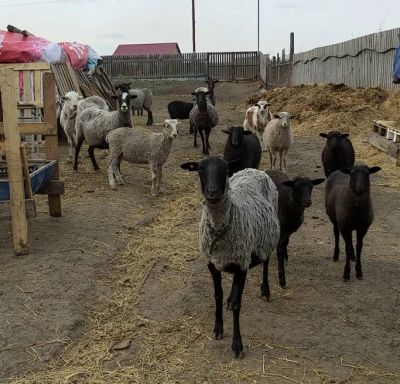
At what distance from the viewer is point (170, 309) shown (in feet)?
15.4

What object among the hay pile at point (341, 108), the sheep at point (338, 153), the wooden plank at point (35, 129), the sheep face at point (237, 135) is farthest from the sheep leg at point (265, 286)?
the hay pile at point (341, 108)

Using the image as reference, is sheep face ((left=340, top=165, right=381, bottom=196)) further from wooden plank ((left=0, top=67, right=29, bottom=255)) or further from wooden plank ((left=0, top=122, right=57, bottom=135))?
wooden plank ((left=0, top=122, right=57, bottom=135))

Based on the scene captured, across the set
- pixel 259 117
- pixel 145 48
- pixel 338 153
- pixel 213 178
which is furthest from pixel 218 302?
pixel 145 48

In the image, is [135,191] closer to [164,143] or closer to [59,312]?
[164,143]

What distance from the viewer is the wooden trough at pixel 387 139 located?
36.1 ft

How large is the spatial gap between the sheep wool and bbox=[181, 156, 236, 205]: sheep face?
116 mm

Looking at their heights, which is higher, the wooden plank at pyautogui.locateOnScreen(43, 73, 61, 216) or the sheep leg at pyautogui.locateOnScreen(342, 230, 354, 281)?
the wooden plank at pyautogui.locateOnScreen(43, 73, 61, 216)

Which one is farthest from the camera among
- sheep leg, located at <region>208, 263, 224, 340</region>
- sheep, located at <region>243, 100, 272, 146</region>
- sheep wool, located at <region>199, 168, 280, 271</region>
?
sheep, located at <region>243, 100, 272, 146</region>

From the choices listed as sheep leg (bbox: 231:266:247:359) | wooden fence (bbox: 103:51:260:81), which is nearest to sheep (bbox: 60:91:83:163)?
sheep leg (bbox: 231:266:247:359)

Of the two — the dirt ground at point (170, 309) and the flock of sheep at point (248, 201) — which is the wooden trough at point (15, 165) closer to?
the dirt ground at point (170, 309)

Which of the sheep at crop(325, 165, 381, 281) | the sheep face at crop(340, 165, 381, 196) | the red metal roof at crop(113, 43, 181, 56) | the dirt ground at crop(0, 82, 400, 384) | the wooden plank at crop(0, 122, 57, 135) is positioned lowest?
the dirt ground at crop(0, 82, 400, 384)

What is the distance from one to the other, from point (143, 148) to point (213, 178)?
17.4 ft

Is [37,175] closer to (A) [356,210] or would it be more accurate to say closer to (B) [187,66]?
(A) [356,210]

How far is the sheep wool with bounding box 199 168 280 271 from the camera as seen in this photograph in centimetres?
389
